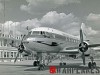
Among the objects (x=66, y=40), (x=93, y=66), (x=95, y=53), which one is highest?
(x=66, y=40)

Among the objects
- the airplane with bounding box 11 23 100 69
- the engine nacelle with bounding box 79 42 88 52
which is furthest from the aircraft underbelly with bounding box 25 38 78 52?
the engine nacelle with bounding box 79 42 88 52

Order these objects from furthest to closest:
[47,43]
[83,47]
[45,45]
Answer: [83,47] → [47,43] → [45,45]

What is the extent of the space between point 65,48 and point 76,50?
1603 millimetres

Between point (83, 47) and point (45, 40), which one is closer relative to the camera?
point (45, 40)

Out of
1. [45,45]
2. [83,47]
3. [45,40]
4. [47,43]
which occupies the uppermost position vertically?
[45,40]

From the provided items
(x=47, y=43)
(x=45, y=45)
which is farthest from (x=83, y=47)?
(x=45, y=45)

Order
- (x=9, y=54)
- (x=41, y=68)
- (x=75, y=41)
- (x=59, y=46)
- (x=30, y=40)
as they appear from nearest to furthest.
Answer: (x=30, y=40), (x=41, y=68), (x=59, y=46), (x=75, y=41), (x=9, y=54)

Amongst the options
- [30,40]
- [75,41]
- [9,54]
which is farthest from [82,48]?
[9,54]

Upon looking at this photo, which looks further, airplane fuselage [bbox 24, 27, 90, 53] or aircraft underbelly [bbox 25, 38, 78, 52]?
airplane fuselage [bbox 24, 27, 90, 53]

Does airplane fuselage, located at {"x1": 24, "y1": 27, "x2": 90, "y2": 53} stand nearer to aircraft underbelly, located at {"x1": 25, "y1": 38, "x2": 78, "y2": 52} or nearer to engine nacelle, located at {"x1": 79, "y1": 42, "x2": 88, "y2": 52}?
aircraft underbelly, located at {"x1": 25, "y1": 38, "x2": 78, "y2": 52}

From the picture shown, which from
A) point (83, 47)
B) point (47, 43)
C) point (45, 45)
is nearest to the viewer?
point (45, 45)

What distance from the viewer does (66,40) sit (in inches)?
1187

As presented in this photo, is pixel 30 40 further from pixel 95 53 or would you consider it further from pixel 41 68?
pixel 95 53

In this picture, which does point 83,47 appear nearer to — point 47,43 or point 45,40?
point 47,43
